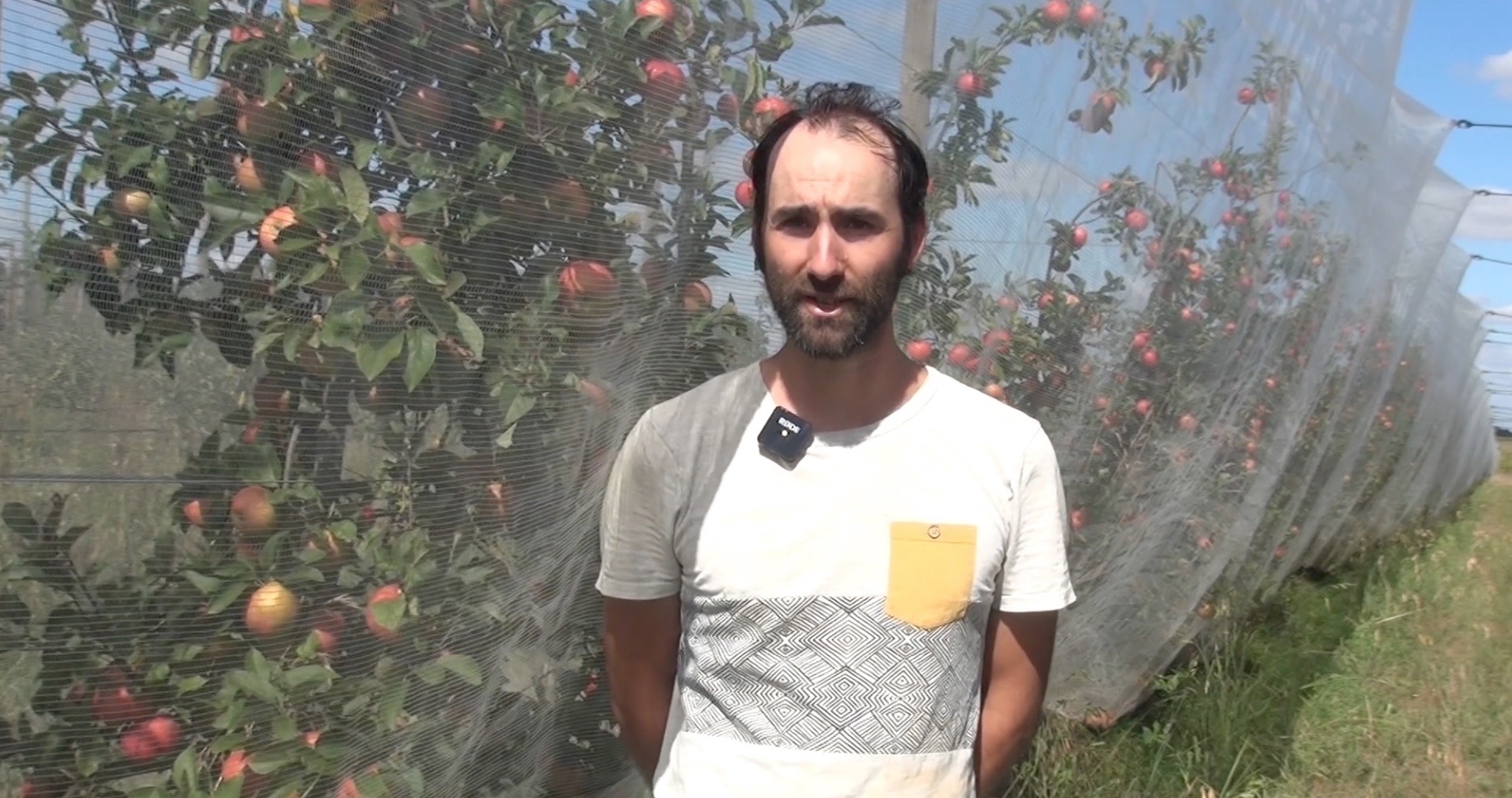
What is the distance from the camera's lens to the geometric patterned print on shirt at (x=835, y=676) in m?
1.26

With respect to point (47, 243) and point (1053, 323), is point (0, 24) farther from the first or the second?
point (1053, 323)

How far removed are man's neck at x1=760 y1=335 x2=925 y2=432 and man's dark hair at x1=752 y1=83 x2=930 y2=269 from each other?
11 cm

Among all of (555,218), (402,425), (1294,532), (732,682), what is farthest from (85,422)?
(1294,532)

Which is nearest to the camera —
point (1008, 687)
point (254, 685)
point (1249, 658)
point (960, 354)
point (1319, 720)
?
point (254, 685)

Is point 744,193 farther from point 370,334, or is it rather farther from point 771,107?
point 370,334

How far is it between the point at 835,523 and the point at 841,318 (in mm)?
205

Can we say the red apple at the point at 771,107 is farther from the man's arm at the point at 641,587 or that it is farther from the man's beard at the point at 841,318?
the man's arm at the point at 641,587

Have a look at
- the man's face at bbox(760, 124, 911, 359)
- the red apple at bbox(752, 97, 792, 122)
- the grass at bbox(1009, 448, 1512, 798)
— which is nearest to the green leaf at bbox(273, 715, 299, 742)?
the man's face at bbox(760, 124, 911, 359)

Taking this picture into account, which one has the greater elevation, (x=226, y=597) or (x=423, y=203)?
(x=423, y=203)

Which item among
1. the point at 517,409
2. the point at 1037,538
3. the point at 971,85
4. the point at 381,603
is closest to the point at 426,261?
the point at 517,409

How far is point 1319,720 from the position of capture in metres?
3.73

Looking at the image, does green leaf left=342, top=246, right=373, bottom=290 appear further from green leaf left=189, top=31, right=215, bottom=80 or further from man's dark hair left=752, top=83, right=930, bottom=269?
man's dark hair left=752, top=83, right=930, bottom=269

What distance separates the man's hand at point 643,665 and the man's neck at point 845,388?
26 centimetres

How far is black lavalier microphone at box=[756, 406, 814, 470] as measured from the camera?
4.20ft
